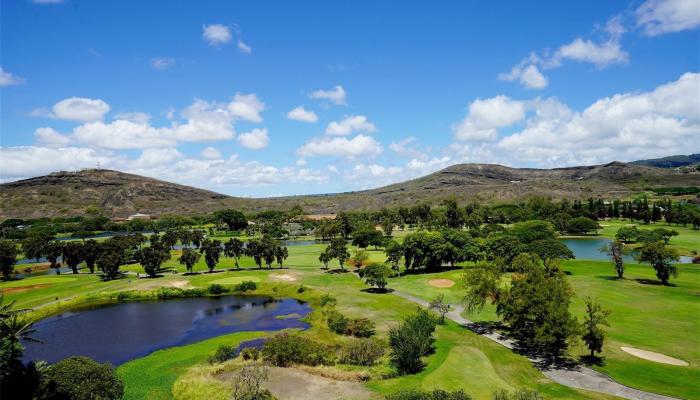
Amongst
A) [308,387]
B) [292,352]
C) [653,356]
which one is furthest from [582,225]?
[308,387]

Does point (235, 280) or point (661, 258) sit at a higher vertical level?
point (661, 258)

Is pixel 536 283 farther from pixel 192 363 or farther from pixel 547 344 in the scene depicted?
pixel 192 363

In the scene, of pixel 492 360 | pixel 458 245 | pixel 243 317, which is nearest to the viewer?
pixel 492 360

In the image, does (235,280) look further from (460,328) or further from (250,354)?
(460,328)

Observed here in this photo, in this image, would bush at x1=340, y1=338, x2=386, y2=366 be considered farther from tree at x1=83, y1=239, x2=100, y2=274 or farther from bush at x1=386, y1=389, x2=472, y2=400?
tree at x1=83, y1=239, x2=100, y2=274

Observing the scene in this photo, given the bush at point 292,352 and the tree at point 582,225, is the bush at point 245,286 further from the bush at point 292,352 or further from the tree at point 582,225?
the tree at point 582,225

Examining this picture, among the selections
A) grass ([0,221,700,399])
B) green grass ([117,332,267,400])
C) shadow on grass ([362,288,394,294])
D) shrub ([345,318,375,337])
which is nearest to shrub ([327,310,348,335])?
shrub ([345,318,375,337])

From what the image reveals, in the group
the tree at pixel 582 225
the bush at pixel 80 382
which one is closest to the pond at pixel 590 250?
the tree at pixel 582 225

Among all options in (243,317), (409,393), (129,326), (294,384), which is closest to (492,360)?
(409,393)

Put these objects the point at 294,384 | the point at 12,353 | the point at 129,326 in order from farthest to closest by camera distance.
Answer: the point at 129,326
the point at 294,384
the point at 12,353
